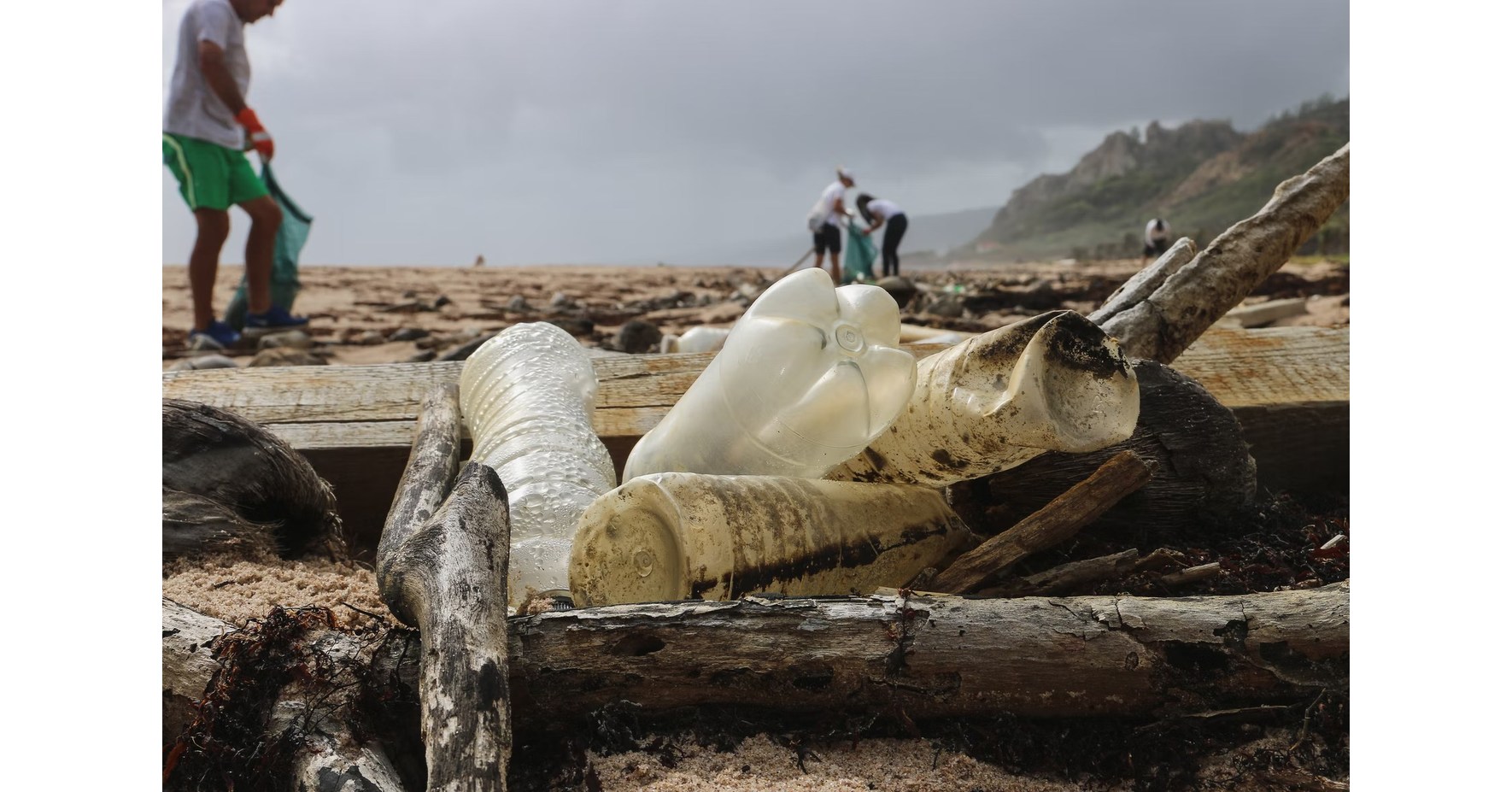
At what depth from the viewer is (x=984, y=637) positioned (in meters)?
1.55

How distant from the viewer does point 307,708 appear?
56.0 inches

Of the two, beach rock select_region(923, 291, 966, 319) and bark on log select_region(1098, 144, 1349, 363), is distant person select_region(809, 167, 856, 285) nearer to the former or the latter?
beach rock select_region(923, 291, 966, 319)

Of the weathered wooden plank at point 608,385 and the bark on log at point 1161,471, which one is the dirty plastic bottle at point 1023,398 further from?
the weathered wooden plank at point 608,385

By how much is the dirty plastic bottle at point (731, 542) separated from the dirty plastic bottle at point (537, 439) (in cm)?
18

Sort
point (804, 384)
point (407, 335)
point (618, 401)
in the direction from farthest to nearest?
point (407, 335) < point (618, 401) < point (804, 384)

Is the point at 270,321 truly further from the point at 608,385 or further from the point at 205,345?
the point at 608,385

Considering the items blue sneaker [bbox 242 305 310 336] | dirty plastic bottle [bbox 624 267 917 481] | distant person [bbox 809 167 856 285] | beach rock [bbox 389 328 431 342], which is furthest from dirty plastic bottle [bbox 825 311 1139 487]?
distant person [bbox 809 167 856 285]

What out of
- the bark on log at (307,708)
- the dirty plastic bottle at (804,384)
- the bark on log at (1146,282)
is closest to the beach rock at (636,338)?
the bark on log at (1146,282)

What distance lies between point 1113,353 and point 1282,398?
59.7 inches

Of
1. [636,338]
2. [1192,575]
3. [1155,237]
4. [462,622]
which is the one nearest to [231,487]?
[462,622]

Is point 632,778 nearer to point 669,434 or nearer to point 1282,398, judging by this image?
point 669,434

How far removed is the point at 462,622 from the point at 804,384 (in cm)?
102

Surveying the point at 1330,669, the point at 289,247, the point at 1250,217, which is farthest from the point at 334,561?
the point at 289,247

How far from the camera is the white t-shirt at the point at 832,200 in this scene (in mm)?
16297
